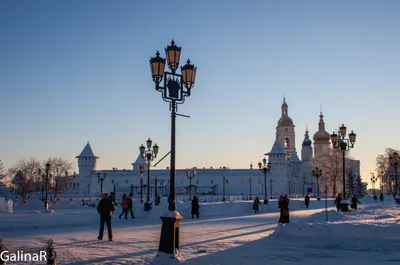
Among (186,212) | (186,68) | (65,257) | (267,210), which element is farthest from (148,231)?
(267,210)

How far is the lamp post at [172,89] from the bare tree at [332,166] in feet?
201

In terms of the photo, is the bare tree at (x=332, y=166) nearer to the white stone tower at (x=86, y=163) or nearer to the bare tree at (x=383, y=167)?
the bare tree at (x=383, y=167)

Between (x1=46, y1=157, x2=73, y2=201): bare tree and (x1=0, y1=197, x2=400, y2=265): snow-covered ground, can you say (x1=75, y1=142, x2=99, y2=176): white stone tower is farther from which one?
(x1=0, y1=197, x2=400, y2=265): snow-covered ground

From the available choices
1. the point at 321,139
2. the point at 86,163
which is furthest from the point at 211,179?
the point at 321,139

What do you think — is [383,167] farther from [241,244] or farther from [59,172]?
[241,244]

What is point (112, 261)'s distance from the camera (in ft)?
32.6

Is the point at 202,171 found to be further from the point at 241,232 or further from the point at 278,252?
the point at 278,252

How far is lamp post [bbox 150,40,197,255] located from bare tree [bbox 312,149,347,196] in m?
61.2

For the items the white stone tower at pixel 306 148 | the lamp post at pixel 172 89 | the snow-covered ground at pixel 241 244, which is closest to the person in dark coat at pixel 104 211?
the snow-covered ground at pixel 241 244

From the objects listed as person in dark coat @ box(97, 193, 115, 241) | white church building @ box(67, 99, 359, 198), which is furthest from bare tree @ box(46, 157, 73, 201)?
person in dark coat @ box(97, 193, 115, 241)

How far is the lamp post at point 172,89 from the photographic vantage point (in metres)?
9.94

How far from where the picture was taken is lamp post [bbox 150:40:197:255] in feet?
32.6

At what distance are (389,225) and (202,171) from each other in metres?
68.7

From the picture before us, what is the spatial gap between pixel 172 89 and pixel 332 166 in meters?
65.6
